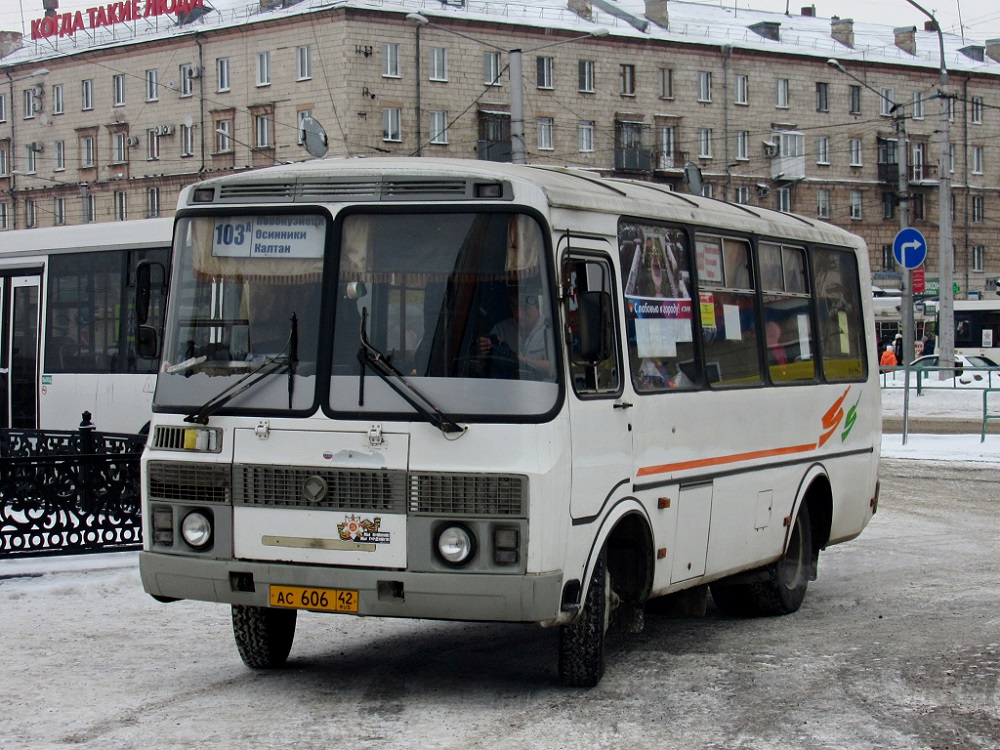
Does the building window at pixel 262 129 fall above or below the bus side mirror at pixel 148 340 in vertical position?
above

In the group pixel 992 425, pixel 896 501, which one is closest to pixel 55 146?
pixel 992 425

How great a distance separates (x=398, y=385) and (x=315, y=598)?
1044mm

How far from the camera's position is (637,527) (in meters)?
8.30

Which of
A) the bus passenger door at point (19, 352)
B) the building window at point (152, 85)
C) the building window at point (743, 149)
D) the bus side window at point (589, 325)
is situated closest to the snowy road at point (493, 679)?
the bus side window at point (589, 325)

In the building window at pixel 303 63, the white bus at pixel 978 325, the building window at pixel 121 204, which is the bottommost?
the white bus at pixel 978 325

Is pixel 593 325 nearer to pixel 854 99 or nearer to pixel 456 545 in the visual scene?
pixel 456 545

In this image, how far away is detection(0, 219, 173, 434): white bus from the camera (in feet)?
63.9

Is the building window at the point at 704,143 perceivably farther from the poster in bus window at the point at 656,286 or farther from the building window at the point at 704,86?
the poster in bus window at the point at 656,286

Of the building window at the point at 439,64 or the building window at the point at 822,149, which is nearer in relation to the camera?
the building window at the point at 439,64

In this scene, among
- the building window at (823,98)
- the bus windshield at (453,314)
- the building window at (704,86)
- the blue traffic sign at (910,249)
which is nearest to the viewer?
the bus windshield at (453,314)

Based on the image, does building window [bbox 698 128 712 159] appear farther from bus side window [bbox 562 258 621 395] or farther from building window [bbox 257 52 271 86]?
bus side window [bbox 562 258 621 395]

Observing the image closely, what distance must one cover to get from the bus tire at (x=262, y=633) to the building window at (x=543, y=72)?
6456 cm

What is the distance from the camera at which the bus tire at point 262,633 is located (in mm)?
8234

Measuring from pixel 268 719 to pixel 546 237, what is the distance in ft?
8.11
